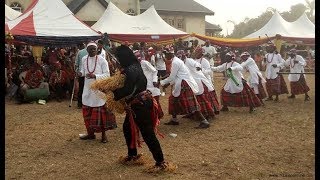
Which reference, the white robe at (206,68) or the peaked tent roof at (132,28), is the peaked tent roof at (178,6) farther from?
the white robe at (206,68)

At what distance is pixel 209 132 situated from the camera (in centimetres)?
736

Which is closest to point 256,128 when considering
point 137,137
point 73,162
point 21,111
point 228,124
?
point 228,124

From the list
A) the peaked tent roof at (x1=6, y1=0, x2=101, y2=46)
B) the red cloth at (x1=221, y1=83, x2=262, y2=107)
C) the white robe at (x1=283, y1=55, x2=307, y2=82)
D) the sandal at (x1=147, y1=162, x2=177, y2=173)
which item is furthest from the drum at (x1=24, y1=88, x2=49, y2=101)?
the white robe at (x1=283, y1=55, x2=307, y2=82)

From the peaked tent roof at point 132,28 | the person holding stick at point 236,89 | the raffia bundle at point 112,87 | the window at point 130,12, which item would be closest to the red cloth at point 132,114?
the raffia bundle at point 112,87

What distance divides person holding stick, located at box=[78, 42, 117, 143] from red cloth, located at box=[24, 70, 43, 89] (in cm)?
494

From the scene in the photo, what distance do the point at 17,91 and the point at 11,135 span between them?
459 centimetres

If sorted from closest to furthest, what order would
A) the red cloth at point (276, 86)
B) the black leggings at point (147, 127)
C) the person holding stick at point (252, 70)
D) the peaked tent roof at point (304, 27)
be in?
the black leggings at point (147, 127) → the person holding stick at point (252, 70) → the red cloth at point (276, 86) → the peaked tent roof at point (304, 27)

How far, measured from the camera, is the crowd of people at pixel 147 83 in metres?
5.04

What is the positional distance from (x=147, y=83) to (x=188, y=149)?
1333mm

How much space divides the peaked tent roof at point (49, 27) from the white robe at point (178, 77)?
198 inches

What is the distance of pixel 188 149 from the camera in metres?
6.21

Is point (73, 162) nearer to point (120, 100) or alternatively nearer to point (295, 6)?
point (120, 100)

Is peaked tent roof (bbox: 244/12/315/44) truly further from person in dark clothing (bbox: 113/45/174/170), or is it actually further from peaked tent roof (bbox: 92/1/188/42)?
person in dark clothing (bbox: 113/45/174/170)

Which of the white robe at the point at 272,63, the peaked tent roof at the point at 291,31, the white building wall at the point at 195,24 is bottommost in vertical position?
the white robe at the point at 272,63
